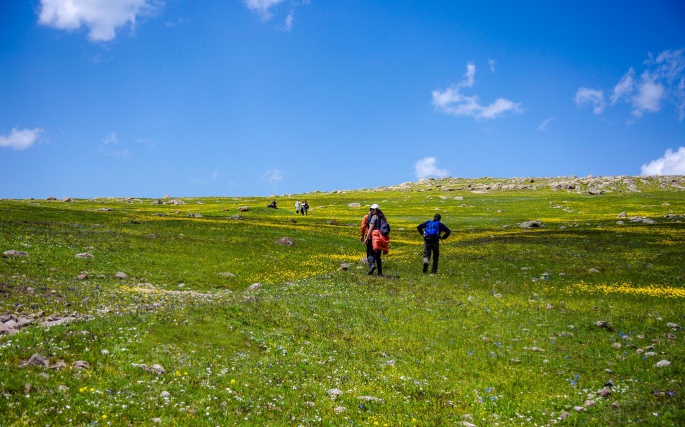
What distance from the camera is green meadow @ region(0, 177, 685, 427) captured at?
1145 cm

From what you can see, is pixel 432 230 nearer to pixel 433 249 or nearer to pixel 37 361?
pixel 433 249

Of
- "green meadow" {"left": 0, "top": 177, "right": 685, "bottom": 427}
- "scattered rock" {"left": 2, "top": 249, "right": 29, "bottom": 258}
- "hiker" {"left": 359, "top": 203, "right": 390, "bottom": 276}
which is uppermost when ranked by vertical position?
"hiker" {"left": 359, "top": 203, "right": 390, "bottom": 276}

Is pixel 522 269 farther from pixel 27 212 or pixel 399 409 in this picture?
pixel 27 212

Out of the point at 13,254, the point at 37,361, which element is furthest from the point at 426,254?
the point at 13,254

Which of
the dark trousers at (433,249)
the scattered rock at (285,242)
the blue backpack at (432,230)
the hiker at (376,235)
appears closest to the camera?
the hiker at (376,235)

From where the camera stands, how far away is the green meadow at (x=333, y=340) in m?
11.5

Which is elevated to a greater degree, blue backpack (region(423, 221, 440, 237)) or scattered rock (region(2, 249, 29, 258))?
blue backpack (region(423, 221, 440, 237))

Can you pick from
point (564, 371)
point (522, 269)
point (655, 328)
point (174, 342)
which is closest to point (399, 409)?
point (564, 371)

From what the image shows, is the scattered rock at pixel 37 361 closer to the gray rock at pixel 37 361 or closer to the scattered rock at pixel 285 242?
the gray rock at pixel 37 361

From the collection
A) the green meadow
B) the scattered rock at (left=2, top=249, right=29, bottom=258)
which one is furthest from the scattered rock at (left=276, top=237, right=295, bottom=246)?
the scattered rock at (left=2, top=249, right=29, bottom=258)

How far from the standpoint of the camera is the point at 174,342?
15500 millimetres

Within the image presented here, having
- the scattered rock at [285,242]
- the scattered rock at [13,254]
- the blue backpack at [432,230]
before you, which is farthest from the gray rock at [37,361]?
the scattered rock at [285,242]

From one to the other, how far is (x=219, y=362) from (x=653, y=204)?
442ft

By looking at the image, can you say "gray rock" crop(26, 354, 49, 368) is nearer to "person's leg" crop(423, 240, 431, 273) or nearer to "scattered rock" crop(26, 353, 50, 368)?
"scattered rock" crop(26, 353, 50, 368)
